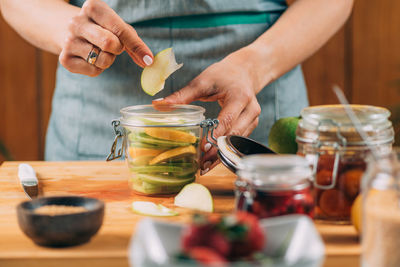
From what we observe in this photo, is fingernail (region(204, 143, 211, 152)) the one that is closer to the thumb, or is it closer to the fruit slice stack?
the fruit slice stack

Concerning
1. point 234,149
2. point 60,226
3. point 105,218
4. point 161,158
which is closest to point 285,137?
point 234,149

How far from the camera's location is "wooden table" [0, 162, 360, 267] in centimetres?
67

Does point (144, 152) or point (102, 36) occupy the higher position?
point (102, 36)

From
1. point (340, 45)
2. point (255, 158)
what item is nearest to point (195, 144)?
point (255, 158)

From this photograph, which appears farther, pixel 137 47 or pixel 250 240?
pixel 137 47

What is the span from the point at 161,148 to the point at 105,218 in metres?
0.16

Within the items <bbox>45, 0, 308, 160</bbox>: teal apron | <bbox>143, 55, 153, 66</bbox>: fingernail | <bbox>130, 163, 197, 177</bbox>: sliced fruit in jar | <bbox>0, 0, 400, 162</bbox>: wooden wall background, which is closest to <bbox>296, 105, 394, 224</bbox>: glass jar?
<bbox>130, 163, 197, 177</bbox>: sliced fruit in jar

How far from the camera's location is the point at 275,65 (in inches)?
52.6

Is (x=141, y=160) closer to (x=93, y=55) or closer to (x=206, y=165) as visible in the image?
(x=206, y=165)

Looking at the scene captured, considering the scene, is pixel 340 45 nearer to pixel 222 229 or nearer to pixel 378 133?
pixel 378 133

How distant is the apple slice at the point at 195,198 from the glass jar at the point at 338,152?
0.58 feet

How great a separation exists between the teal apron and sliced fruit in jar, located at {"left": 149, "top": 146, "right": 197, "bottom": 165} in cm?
43

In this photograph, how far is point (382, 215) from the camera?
61cm

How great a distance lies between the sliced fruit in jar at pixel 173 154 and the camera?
0.92 m
